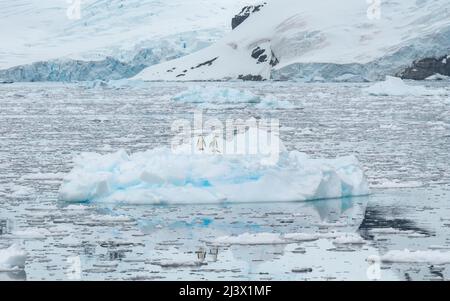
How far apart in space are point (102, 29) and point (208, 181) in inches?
5386

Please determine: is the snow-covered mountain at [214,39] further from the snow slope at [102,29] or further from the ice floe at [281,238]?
the ice floe at [281,238]

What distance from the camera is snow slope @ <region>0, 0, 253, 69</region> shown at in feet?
470

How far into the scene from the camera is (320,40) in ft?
439

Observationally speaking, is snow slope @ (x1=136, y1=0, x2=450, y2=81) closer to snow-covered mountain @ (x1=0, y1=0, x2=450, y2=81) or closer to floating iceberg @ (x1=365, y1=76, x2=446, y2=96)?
snow-covered mountain @ (x1=0, y1=0, x2=450, y2=81)

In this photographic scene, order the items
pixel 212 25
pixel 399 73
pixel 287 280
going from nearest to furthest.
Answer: pixel 287 280 < pixel 399 73 < pixel 212 25

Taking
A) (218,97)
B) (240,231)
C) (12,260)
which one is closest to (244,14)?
(218,97)

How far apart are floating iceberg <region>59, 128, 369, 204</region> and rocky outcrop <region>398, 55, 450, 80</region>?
9436cm

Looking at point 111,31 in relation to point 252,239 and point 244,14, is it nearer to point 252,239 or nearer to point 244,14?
point 244,14

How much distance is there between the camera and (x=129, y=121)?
1324 inches

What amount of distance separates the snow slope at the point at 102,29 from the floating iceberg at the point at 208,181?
408 ft

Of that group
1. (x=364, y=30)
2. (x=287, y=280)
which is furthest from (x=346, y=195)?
(x=364, y=30)
